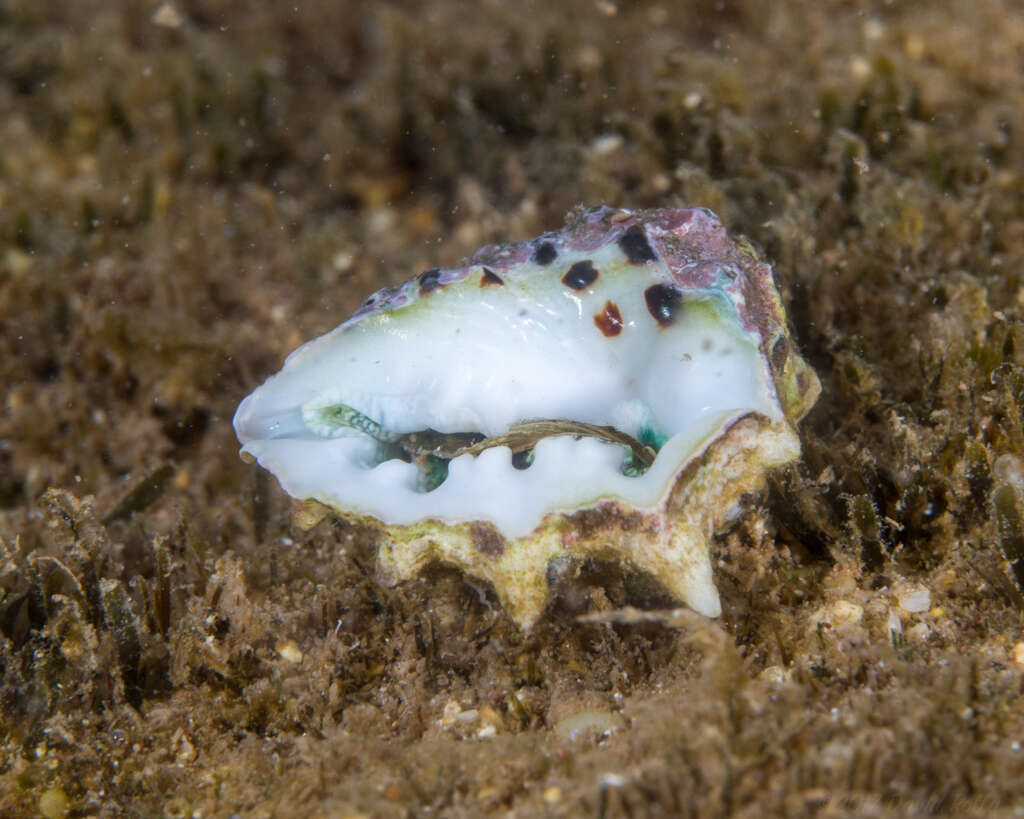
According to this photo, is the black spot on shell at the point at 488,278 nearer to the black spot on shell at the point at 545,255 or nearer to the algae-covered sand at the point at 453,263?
the black spot on shell at the point at 545,255

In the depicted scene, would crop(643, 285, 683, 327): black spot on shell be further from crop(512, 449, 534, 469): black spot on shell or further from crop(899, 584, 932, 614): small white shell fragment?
crop(899, 584, 932, 614): small white shell fragment

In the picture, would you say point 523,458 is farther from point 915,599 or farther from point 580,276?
point 915,599

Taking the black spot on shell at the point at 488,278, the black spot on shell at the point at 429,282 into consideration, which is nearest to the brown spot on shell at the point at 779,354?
→ the black spot on shell at the point at 488,278

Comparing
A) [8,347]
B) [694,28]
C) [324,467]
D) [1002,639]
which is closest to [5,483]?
[8,347]

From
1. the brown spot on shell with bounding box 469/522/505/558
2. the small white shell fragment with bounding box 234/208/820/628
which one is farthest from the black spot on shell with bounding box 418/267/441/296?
the brown spot on shell with bounding box 469/522/505/558

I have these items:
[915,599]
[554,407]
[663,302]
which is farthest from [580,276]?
[915,599]

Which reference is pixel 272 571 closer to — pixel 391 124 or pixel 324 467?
pixel 324 467
